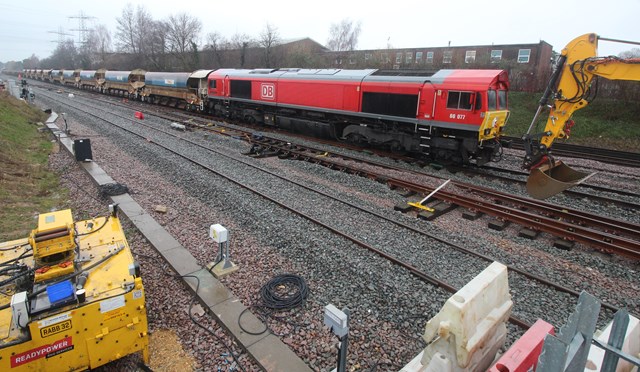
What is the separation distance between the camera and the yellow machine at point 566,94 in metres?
8.28

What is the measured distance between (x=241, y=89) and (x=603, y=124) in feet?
72.3

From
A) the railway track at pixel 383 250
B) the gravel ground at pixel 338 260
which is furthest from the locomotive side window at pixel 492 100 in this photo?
the railway track at pixel 383 250

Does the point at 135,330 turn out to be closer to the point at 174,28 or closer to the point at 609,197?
the point at 609,197

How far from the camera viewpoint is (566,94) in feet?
29.9

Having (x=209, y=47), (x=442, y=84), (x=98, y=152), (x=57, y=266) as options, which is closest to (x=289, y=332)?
(x=57, y=266)

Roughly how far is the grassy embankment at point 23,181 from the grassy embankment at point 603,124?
2379 centimetres

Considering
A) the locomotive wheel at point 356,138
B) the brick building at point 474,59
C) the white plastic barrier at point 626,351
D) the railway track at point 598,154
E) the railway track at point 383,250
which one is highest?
the brick building at point 474,59

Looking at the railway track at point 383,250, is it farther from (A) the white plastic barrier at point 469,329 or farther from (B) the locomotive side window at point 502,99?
(B) the locomotive side window at point 502,99

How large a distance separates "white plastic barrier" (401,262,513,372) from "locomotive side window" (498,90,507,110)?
10679 mm

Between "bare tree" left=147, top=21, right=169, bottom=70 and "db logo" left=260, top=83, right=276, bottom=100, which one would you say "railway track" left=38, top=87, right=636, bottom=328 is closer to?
"db logo" left=260, top=83, right=276, bottom=100

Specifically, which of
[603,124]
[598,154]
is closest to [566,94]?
[598,154]

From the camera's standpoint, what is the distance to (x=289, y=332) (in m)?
4.74

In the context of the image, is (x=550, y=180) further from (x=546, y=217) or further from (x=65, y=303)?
(x=65, y=303)

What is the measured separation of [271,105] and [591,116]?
2057cm
